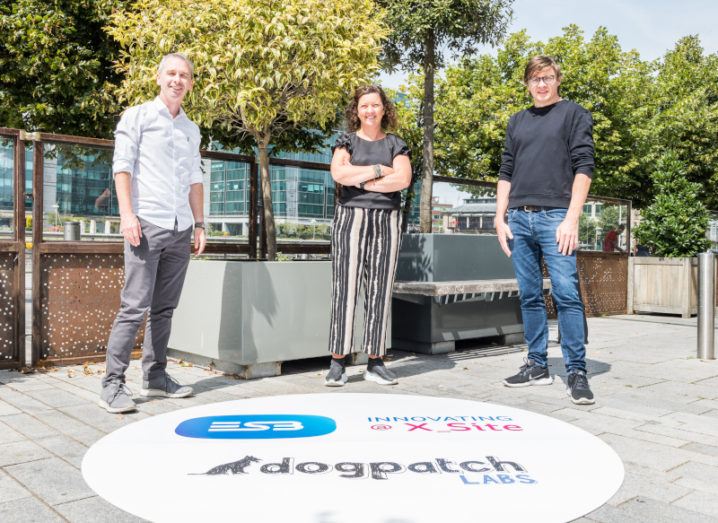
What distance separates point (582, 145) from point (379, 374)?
75.3 inches

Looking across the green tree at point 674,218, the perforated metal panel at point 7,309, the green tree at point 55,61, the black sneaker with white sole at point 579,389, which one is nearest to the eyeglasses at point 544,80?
the black sneaker with white sole at point 579,389

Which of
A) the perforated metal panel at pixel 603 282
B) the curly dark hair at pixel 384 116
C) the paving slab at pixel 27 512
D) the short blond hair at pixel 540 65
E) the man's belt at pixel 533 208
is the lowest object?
the paving slab at pixel 27 512

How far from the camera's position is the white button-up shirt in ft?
12.1

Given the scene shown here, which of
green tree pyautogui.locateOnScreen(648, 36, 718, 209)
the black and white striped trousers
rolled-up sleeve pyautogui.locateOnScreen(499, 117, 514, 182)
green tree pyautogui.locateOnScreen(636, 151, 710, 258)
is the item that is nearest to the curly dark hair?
the black and white striped trousers

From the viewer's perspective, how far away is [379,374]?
4.55 m

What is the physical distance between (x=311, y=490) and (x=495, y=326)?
419cm

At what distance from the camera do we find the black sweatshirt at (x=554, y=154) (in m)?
4.07

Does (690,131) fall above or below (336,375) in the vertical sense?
above

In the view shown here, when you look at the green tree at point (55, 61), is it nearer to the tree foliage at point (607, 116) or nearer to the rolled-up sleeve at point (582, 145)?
the rolled-up sleeve at point (582, 145)

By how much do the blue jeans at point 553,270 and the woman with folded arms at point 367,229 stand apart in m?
0.78

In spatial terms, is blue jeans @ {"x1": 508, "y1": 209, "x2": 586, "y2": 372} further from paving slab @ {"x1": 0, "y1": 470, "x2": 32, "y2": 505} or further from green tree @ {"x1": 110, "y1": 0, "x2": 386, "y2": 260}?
paving slab @ {"x1": 0, "y1": 470, "x2": 32, "y2": 505}

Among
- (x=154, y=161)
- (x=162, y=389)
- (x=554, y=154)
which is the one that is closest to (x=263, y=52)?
(x=154, y=161)

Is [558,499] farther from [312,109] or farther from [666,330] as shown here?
[666,330]

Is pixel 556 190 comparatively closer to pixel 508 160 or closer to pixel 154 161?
pixel 508 160
